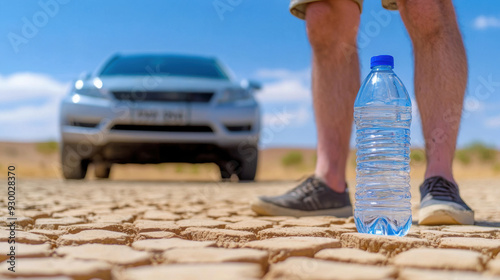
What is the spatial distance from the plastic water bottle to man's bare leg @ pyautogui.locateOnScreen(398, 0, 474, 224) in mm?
161

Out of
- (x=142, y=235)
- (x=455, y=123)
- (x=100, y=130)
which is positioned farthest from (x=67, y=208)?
(x=100, y=130)

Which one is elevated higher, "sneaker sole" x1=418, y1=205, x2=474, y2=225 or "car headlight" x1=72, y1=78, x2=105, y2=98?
"car headlight" x1=72, y1=78, x2=105, y2=98

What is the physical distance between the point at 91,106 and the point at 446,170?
3.54 meters

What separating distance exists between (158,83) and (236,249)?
3826mm

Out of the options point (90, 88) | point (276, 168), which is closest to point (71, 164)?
point (90, 88)

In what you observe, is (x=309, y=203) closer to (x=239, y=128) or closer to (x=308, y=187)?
(x=308, y=187)

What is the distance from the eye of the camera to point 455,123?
2.07 meters

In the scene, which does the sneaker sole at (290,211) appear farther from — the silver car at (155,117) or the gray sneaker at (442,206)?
the silver car at (155,117)

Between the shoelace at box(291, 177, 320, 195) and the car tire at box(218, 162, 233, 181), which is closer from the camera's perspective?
the shoelace at box(291, 177, 320, 195)

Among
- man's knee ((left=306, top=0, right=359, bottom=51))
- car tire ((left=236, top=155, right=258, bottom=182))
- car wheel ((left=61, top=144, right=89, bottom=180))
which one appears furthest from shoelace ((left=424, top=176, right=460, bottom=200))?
car wheel ((left=61, top=144, right=89, bottom=180))

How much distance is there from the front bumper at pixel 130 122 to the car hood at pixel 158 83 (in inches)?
6.2

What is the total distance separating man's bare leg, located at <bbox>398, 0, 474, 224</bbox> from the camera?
6.70 ft

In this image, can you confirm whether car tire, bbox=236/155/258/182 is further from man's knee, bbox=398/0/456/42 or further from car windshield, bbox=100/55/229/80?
man's knee, bbox=398/0/456/42

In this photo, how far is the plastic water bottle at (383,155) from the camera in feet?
5.84
